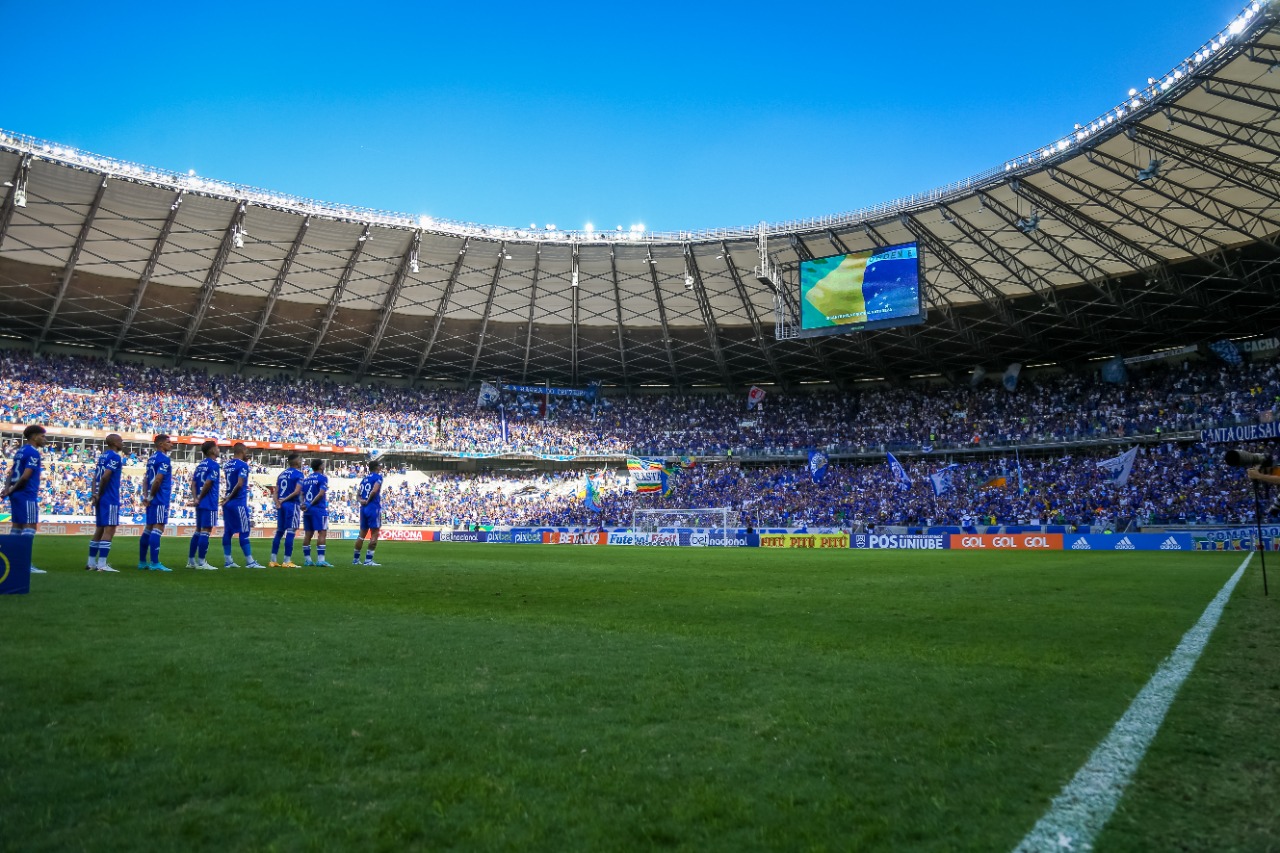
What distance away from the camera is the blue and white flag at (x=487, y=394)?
59.8 meters

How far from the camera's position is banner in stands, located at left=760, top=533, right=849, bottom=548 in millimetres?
37844

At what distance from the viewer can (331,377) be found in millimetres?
57719

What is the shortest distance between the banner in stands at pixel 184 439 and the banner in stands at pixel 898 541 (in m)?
31.5

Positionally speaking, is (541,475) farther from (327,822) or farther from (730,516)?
(327,822)

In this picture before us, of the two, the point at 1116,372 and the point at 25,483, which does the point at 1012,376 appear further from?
the point at 25,483

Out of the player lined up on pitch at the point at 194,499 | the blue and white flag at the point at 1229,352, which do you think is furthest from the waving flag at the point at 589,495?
the blue and white flag at the point at 1229,352

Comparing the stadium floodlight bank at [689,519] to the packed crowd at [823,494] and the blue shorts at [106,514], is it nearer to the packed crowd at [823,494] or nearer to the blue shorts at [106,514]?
the packed crowd at [823,494]

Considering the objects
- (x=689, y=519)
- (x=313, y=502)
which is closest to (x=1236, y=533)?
(x=689, y=519)

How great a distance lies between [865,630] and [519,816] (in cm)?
534

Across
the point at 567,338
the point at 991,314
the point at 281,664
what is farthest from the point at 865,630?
the point at 567,338

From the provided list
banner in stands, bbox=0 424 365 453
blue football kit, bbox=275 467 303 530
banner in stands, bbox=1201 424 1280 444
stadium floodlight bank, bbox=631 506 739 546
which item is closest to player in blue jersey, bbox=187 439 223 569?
blue football kit, bbox=275 467 303 530

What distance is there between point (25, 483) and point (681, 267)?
121 ft

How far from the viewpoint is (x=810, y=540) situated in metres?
38.1

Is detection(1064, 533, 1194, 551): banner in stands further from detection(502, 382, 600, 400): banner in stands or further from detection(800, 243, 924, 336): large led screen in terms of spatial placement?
detection(502, 382, 600, 400): banner in stands
